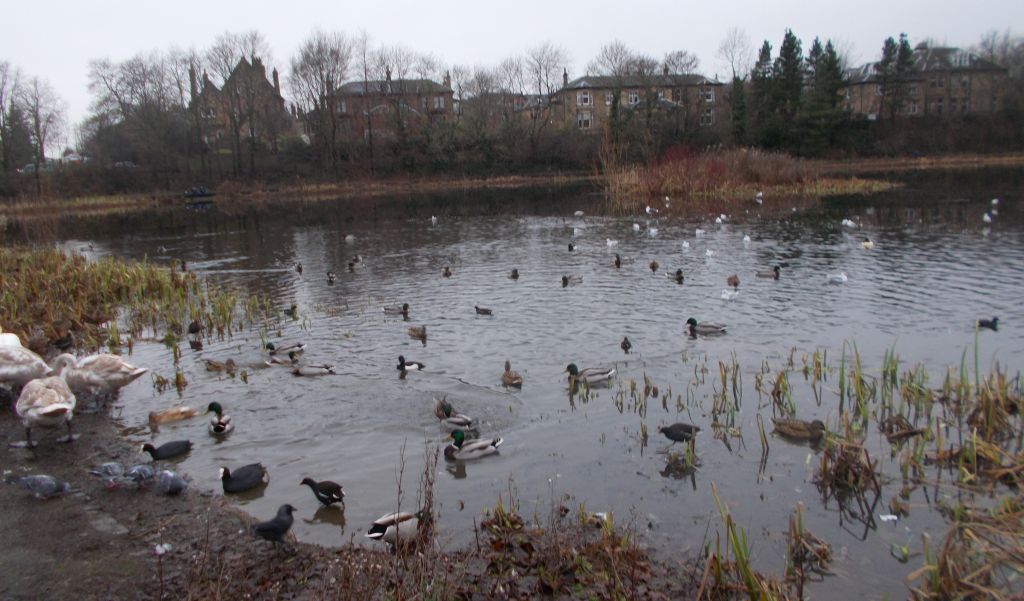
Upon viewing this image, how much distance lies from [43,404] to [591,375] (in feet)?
25.5

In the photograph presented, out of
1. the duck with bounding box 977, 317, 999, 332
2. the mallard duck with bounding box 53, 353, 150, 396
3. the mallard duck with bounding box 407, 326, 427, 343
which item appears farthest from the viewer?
the mallard duck with bounding box 407, 326, 427, 343

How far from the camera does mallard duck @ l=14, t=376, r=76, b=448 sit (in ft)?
30.4

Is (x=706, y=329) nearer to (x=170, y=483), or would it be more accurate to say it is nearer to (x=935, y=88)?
(x=170, y=483)

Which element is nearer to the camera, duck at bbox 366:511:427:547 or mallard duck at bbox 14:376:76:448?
duck at bbox 366:511:427:547

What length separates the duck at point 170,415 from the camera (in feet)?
35.5

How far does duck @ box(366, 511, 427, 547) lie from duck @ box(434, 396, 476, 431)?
307 centimetres

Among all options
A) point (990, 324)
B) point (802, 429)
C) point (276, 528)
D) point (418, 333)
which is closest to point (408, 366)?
point (418, 333)

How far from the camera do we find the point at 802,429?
947 cm

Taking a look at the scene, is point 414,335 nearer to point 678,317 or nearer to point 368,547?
point 678,317

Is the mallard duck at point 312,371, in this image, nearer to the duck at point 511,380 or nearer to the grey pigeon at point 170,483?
the duck at point 511,380

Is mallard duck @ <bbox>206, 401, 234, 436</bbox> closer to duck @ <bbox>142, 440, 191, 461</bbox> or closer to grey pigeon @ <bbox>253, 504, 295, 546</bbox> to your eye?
duck @ <bbox>142, 440, 191, 461</bbox>

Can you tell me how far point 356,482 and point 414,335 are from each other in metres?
6.99

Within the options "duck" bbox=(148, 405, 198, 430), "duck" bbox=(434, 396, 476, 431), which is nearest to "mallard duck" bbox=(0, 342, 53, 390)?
"duck" bbox=(148, 405, 198, 430)

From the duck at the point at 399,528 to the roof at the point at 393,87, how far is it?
86666 mm
